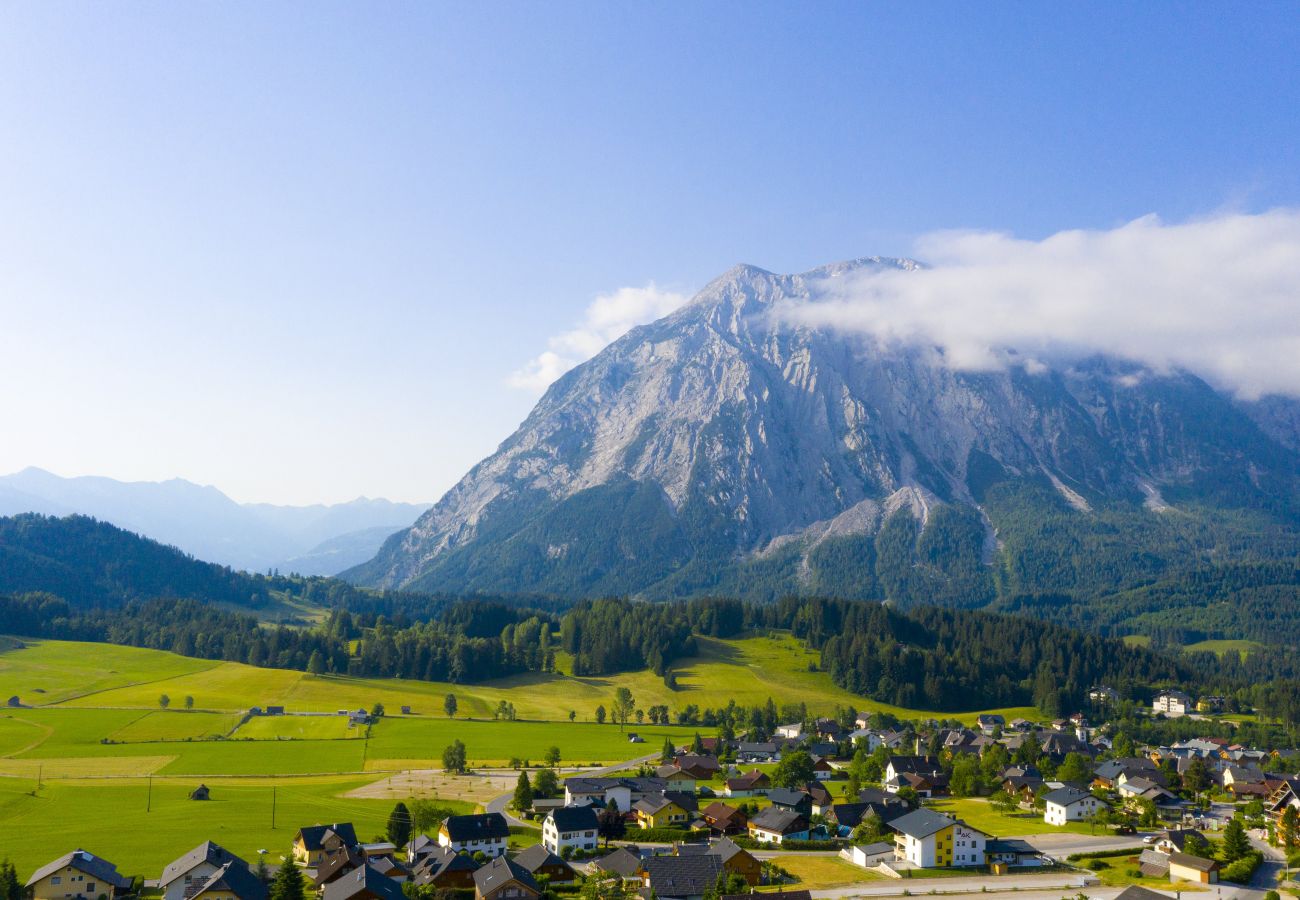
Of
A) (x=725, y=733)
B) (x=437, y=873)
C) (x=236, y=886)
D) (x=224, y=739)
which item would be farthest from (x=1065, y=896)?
(x=224, y=739)

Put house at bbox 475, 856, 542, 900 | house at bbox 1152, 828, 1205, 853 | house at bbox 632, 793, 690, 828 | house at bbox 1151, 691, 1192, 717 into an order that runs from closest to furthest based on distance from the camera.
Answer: house at bbox 475, 856, 542, 900 → house at bbox 1152, 828, 1205, 853 → house at bbox 632, 793, 690, 828 → house at bbox 1151, 691, 1192, 717

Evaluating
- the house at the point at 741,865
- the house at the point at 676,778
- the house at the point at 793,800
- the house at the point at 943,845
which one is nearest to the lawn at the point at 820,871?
the house at the point at 741,865

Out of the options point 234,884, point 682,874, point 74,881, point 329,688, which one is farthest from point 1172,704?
point 74,881

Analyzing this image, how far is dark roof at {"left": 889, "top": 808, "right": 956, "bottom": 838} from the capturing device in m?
79.5

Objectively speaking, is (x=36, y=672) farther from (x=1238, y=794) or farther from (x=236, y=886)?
(x=1238, y=794)

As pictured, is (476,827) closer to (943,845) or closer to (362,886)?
(362,886)

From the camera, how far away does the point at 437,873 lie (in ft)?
220

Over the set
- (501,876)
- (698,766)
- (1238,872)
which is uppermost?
(1238,872)

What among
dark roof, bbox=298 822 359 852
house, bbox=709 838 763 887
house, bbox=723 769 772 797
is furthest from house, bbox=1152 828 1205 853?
dark roof, bbox=298 822 359 852

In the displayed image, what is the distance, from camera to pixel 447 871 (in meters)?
67.0

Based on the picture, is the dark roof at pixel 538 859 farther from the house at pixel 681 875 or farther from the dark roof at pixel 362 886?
the dark roof at pixel 362 886

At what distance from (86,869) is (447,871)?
2217 centimetres

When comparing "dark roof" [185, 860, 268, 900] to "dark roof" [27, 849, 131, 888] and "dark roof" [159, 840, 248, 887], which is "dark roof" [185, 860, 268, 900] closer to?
"dark roof" [159, 840, 248, 887]

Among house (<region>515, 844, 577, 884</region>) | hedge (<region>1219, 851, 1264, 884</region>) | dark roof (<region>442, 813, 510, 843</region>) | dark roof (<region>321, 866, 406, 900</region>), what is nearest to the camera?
dark roof (<region>321, 866, 406, 900</region>)
